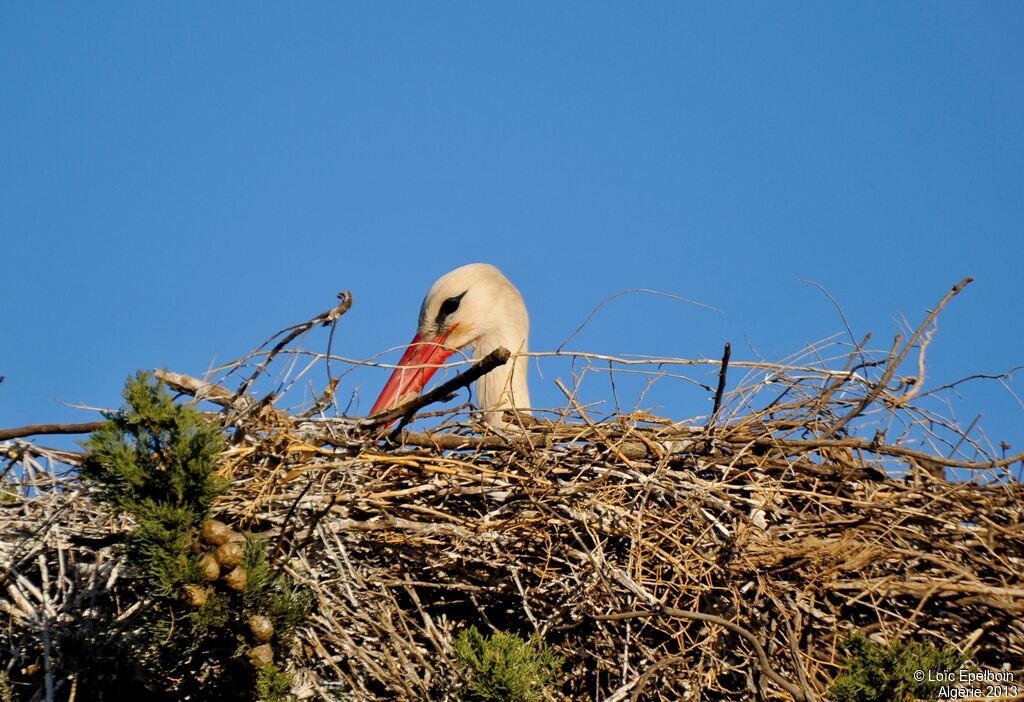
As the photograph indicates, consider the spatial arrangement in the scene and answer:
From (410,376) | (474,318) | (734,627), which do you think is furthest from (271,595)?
(474,318)

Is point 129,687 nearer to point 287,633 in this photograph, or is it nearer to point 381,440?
point 287,633

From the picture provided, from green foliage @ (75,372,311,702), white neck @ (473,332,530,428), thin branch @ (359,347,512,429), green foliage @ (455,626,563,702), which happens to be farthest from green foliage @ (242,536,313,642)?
white neck @ (473,332,530,428)

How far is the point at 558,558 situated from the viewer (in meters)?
2.88

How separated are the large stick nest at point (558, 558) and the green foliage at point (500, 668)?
1.09ft

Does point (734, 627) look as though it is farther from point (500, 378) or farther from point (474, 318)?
point (474, 318)

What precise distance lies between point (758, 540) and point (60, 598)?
5.22ft

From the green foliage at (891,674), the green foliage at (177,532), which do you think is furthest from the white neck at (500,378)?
the green foliage at (891,674)

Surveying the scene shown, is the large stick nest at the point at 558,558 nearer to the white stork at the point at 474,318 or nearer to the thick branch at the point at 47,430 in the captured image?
the thick branch at the point at 47,430

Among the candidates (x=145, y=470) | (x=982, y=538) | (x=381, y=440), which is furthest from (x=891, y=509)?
(x=145, y=470)

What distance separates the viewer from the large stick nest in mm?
2742

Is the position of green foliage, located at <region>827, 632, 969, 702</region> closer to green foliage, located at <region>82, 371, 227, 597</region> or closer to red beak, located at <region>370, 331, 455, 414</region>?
green foliage, located at <region>82, 371, 227, 597</region>

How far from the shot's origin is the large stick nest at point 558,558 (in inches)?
108

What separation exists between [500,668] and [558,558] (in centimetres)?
60

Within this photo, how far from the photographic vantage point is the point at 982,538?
10.0 feet
